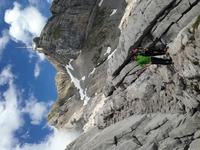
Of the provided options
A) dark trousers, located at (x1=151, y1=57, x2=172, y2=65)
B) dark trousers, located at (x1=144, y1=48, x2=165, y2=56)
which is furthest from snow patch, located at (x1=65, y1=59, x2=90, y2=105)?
dark trousers, located at (x1=151, y1=57, x2=172, y2=65)

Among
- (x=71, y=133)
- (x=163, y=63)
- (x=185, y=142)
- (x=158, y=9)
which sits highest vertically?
(x=71, y=133)

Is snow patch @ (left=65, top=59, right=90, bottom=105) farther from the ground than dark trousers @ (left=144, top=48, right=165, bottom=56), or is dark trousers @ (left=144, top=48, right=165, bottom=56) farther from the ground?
snow patch @ (left=65, top=59, right=90, bottom=105)

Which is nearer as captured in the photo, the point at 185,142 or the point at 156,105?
the point at 185,142

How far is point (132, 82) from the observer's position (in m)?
35.2

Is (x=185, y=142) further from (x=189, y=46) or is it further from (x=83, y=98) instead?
(x=83, y=98)

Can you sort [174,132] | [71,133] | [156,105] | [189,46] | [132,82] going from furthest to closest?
[71,133], [132,82], [156,105], [174,132], [189,46]

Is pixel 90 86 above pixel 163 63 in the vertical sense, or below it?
above

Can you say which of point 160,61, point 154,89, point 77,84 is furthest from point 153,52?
point 77,84

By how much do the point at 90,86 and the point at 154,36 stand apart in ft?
137

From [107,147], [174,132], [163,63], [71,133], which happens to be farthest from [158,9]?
[71,133]

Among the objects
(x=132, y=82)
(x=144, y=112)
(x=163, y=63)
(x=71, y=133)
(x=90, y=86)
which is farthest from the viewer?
(x=71, y=133)

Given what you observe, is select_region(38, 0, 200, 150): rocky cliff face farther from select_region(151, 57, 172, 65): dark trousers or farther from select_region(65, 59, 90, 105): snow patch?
select_region(65, 59, 90, 105): snow patch

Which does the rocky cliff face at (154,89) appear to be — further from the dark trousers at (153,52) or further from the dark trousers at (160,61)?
the dark trousers at (153,52)

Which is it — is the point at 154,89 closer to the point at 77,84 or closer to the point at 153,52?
the point at 153,52
